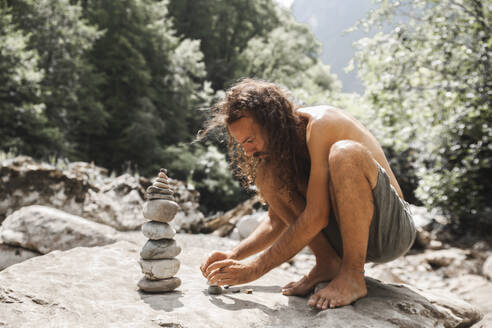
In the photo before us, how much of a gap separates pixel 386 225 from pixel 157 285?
1.32 m

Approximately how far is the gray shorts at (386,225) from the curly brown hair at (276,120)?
1.15 ft

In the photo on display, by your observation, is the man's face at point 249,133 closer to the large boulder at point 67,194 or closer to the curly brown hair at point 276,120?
the curly brown hair at point 276,120

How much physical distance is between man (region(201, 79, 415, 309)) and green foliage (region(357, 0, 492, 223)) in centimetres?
409

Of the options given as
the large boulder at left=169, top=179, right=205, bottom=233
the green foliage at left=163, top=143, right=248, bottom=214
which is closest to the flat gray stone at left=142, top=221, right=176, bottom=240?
the large boulder at left=169, top=179, right=205, bottom=233

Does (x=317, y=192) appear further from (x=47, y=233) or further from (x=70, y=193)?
(x=70, y=193)

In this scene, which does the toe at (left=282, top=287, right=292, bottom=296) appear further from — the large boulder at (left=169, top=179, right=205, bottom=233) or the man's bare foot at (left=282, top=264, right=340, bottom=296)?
the large boulder at (left=169, top=179, right=205, bottom=233)

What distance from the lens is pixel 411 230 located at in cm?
204

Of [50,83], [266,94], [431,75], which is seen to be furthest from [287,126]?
[50,83]

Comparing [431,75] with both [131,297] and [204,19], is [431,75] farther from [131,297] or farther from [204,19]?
[204,19]

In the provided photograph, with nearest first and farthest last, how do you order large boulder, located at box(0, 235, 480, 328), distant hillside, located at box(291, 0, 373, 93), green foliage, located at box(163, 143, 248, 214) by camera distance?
large boulder, located at box(0, 235, 480, 328) < green foliage, located at box(163, 143, 248, 214) < distant hillside, located at box(291, 0, 373, 93)

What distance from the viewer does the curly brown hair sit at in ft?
6.39

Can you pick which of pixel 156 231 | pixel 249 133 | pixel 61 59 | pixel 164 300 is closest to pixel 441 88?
pixel 249 133

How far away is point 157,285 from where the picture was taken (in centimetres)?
193

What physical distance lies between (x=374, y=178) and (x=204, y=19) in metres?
18.5
